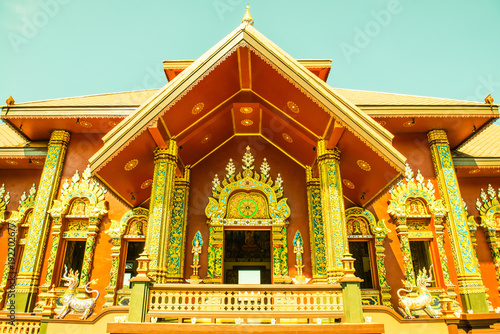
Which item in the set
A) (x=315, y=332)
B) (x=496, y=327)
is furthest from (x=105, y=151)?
(x=496, y=327)

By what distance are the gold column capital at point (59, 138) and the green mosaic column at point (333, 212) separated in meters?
7.41

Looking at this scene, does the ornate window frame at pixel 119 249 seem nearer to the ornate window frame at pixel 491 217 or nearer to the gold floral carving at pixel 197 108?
the gold floral carving at pixel 197 108

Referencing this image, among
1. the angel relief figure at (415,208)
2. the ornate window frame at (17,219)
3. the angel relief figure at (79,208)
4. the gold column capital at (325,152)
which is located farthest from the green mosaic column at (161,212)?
the angel relief figure at (415,208)

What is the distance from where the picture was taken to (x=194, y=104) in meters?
7.02

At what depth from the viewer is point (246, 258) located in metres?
13.2

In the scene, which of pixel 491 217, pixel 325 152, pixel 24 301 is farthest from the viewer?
pixel 491 217

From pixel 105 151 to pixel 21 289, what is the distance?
4899 millimetres

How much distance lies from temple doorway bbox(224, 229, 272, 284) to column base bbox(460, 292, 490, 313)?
22.2ft

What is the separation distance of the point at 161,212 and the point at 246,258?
7420mm

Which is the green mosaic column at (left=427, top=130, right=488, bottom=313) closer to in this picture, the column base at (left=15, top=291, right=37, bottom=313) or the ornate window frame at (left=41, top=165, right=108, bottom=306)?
the ornate window frame at (left=41, top=165, right=108, bottom=306)

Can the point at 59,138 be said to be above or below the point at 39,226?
above

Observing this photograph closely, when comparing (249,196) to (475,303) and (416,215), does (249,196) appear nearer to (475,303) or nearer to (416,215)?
(416,215)

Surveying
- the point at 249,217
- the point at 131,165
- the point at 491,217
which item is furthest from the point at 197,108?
the point at 491,217

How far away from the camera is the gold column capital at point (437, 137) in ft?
30.8
